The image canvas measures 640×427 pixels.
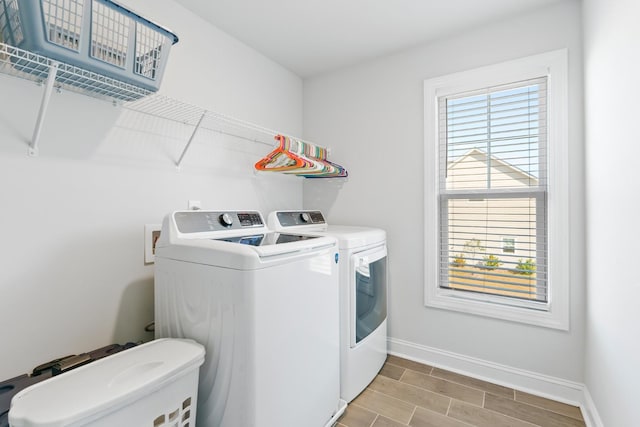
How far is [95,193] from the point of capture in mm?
1433

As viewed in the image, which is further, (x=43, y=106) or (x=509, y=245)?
(x=509, y=245)

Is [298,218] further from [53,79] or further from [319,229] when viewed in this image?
[53,79]

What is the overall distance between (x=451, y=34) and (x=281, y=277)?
2051mm

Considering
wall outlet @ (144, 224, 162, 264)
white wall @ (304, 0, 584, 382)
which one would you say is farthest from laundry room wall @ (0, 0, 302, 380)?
white wall @ (304, 0, 584, 382)

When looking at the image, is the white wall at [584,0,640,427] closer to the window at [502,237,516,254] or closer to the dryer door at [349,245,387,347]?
the window at [502,237,516,254]

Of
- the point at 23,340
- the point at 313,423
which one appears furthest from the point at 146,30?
the point at 313,423

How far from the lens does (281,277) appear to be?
1.28m

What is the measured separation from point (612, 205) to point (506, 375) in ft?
4.17

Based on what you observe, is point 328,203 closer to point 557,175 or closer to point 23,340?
point 557,175

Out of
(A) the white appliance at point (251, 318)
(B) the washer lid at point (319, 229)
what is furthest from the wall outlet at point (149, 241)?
(B) the washer lid at point (319, 229)

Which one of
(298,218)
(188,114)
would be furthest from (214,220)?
(298,218)

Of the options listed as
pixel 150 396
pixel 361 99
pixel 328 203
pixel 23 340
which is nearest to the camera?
pixel 150 396

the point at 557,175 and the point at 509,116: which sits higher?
the point at 509,116

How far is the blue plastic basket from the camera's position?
0.97m
